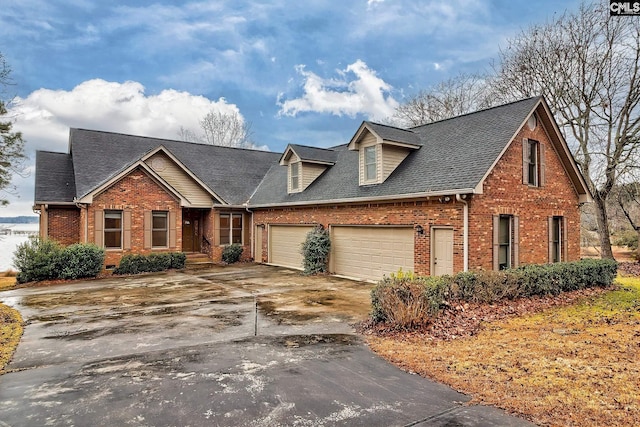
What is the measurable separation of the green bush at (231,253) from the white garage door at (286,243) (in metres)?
1.93

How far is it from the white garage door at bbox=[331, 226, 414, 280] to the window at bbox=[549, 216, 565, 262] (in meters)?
5.73

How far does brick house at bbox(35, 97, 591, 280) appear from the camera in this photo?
38.7 ft

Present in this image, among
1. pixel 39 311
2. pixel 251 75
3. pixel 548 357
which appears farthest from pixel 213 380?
pixel 251 75

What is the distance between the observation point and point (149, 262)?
679 inches

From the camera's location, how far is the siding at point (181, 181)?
770 inches

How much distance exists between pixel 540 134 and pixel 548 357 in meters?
10.1

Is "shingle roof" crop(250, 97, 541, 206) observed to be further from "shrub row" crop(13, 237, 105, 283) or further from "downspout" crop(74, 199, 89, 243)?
"downspout" crop(74, 199, 89, 243)

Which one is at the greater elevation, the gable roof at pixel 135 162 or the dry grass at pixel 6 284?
the gable roof at pixel 135 162

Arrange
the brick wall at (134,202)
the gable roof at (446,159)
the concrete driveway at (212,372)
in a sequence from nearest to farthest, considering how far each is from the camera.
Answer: the concrete driveway at (212,372)
the gable roof at (446,159)
the brick wall at (134,202)

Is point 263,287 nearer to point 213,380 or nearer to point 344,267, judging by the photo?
point 344,267

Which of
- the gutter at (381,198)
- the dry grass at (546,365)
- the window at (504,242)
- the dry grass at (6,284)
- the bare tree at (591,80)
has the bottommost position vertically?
the dry grass at (6,284)

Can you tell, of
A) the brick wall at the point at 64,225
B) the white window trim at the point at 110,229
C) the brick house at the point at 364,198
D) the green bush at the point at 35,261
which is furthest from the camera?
the brick wall at the point at 64,225

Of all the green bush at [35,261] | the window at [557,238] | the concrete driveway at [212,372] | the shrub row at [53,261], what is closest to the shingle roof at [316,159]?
the shrub row at [53,261]

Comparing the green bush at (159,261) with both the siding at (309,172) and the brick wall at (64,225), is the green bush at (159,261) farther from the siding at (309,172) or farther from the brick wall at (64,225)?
the siding at (309,172)
